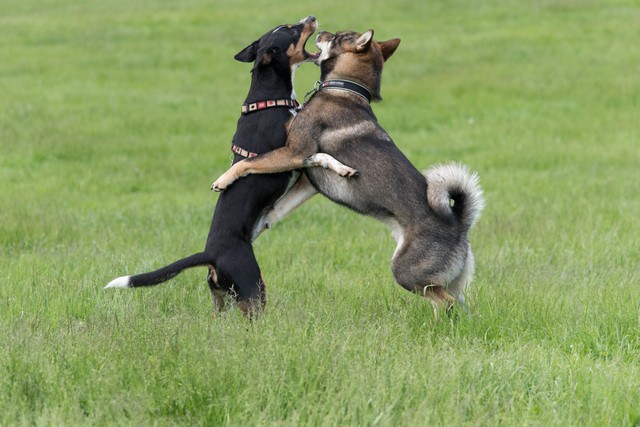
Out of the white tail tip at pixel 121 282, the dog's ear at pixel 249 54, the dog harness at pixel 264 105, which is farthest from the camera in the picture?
the dog's ear at pixel 249 54

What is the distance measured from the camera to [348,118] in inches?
228

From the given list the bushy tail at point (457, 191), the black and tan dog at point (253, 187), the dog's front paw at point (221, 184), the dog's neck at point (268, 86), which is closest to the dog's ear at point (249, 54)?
the black and tan dog at point (253, 187)

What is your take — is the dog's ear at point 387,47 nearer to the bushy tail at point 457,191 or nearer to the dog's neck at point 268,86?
the dog's neck at point 268,86

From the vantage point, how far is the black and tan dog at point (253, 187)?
5348 mm

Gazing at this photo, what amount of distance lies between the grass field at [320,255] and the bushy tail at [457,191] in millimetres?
568

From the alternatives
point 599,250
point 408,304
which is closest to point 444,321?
point 408,304

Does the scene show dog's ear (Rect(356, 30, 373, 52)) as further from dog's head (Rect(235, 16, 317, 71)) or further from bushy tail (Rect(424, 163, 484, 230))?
bushy tail (Rect(424, 163, 484, 230))

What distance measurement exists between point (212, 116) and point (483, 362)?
41.7ft

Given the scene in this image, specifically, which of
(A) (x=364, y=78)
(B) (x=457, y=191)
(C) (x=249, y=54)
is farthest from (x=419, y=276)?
(C) (x=249, y=54)

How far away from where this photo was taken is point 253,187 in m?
5.62

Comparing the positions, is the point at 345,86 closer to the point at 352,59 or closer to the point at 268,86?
the point at 352,59

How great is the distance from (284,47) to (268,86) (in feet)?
0.93

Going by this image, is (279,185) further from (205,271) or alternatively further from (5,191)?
(5,191)

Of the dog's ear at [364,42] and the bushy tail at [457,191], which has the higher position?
the dog's ear at [364,42]
